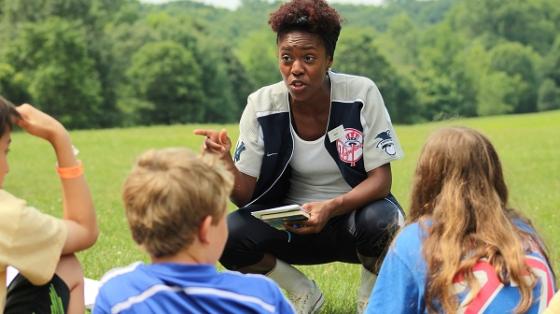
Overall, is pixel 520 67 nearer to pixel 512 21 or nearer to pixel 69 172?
pixel 512 21

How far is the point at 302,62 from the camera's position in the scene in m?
5.00

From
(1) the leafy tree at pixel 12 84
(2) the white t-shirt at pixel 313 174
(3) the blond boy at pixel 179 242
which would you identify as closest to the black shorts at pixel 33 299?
(3) the blond boy at pixel 179 242

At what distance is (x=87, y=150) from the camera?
2219 cm

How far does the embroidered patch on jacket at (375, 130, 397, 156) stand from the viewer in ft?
16.4

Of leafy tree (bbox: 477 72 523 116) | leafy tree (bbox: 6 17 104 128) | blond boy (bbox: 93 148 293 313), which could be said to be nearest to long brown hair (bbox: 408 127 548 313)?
blond boy (bbox: 93 148 293 313)

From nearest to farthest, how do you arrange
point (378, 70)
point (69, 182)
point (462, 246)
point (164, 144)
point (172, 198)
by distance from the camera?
point (172, 198)
point (462, 246)
point (69, 182)
point (164, 144)
point (378, 70)

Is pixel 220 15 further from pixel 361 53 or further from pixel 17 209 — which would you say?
pixel 17 209

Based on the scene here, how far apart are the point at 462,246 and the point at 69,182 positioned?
56.0 inches

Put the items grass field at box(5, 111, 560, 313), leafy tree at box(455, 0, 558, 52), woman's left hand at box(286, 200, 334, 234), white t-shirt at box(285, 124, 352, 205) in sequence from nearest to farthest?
woman's left hand at box(286, 200, 334, 234)
white t-shirt at box(285, 124, 352, 205)
grass field at box(5, 111, 560, 313)
leafy tree at box(455, 0, 558, 52)

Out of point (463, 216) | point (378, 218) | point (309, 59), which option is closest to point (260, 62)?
point (309, 59)

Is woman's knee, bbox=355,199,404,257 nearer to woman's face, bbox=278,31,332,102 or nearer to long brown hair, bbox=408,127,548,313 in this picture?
woman's face, bbox=278,31,332,102

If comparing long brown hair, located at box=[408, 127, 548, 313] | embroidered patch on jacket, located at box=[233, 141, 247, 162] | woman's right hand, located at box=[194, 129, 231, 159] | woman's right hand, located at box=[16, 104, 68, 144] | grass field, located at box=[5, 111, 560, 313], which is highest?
woman's right hand, located at box=[16, 104, 68, 144]

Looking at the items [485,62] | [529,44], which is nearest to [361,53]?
[485,62]

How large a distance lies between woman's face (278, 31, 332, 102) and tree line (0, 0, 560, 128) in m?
59.4
